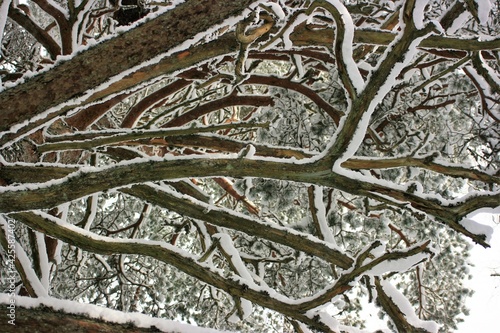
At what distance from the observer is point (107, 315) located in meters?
1.77

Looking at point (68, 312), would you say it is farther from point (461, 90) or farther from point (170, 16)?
point (461, 90)

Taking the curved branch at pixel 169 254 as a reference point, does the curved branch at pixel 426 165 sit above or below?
above

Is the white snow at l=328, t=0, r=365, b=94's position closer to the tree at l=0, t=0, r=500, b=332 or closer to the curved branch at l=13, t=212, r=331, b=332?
the tree at l=0, t=0, r=500, b=332

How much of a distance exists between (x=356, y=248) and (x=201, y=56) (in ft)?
11.2

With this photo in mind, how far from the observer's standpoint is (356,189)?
1696mm

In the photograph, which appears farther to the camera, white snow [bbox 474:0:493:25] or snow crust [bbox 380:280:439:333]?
white snow [bbox 474:0:493:25]

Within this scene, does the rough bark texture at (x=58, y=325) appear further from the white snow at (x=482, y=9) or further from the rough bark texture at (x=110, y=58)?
the white snow at (x=482, y=9)

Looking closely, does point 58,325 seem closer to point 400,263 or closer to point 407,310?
point 400,263

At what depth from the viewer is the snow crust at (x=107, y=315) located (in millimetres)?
1745

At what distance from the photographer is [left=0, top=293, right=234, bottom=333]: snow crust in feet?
5.72

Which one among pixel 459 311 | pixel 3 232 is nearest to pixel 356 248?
pixel 459 311

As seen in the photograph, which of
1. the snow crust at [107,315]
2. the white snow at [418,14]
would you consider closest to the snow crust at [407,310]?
the snow crust at [107,315]

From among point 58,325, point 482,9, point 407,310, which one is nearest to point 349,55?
point 407,310

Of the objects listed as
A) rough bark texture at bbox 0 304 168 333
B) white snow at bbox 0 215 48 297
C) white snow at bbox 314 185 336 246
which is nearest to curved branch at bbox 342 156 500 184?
white snow at bbox 314 185 336 246
